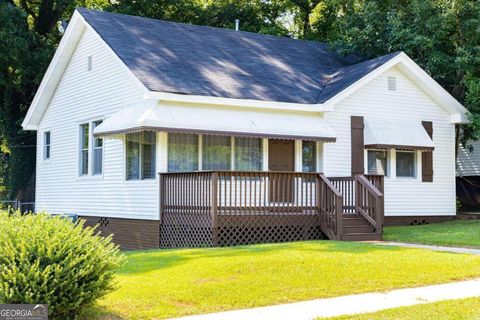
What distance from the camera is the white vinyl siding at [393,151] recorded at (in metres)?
19.2

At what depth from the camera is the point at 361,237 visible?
15.8m

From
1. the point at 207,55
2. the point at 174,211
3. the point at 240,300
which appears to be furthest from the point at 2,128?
the point at 240,300

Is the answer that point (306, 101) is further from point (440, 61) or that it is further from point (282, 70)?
point (440, 61)

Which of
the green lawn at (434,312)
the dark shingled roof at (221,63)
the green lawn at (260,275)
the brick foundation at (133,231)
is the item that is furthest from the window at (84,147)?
the green lawn at (434,312)

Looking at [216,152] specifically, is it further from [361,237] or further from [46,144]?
[46,144]

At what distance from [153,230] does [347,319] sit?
33.1ft

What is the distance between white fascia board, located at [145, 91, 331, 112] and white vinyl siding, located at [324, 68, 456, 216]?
87 cm

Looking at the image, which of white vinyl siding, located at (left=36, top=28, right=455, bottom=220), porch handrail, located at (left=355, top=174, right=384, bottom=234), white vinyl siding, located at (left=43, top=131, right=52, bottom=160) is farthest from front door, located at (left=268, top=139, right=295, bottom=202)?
white vinyl siding, located at (left=43, top=131, right=52, bottom=160)

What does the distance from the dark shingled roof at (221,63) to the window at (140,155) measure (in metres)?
1.72

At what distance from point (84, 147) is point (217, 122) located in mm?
5984

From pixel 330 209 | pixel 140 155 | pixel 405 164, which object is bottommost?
pixel 330 209

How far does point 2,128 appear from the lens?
28.3 m

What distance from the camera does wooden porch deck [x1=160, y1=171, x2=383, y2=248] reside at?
1525cm

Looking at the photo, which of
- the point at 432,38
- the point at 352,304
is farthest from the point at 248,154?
the point at 352,304
